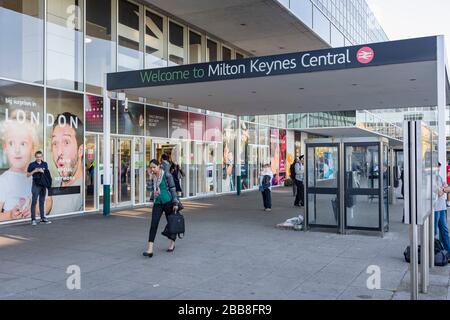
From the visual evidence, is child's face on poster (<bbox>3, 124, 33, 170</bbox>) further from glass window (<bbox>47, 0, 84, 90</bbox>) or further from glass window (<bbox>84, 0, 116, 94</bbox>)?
glass window (<bbox>84, 0, 116, 94</bbox>)

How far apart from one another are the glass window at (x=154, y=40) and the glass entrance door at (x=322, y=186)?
8389 millimetres

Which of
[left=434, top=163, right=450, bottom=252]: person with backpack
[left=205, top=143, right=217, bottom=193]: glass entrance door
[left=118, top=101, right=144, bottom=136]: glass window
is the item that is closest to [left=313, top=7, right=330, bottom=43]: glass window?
[left=205, top=143, right=217, bottom=193]: glass entrance door

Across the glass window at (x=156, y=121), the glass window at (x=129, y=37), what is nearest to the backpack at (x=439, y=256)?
the glass window at (x=156, y=121)

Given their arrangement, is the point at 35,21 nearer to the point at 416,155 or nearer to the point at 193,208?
the point at 193,208

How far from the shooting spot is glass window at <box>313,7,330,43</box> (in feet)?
60.7

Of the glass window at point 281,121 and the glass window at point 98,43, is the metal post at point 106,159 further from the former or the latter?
the glass window at point 281,121

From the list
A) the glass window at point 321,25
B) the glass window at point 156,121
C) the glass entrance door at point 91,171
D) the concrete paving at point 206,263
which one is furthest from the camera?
the glass window at point 321,25

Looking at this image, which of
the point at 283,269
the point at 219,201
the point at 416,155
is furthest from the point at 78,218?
the point at 416,155

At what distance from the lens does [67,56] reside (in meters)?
12.7

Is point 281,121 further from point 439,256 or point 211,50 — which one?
point 439,256

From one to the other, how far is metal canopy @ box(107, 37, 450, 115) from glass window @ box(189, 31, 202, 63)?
3.56 metres

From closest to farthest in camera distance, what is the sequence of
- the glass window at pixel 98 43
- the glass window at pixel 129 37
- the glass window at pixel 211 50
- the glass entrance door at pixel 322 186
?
the glass entrance door at pixel 322 186 < the glass window at pixel 98 43 < the glass window at pixel 129 37 < the glass window at pixel 211 50

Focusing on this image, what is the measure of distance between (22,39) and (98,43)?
275cm

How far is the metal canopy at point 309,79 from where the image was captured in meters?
9.35
